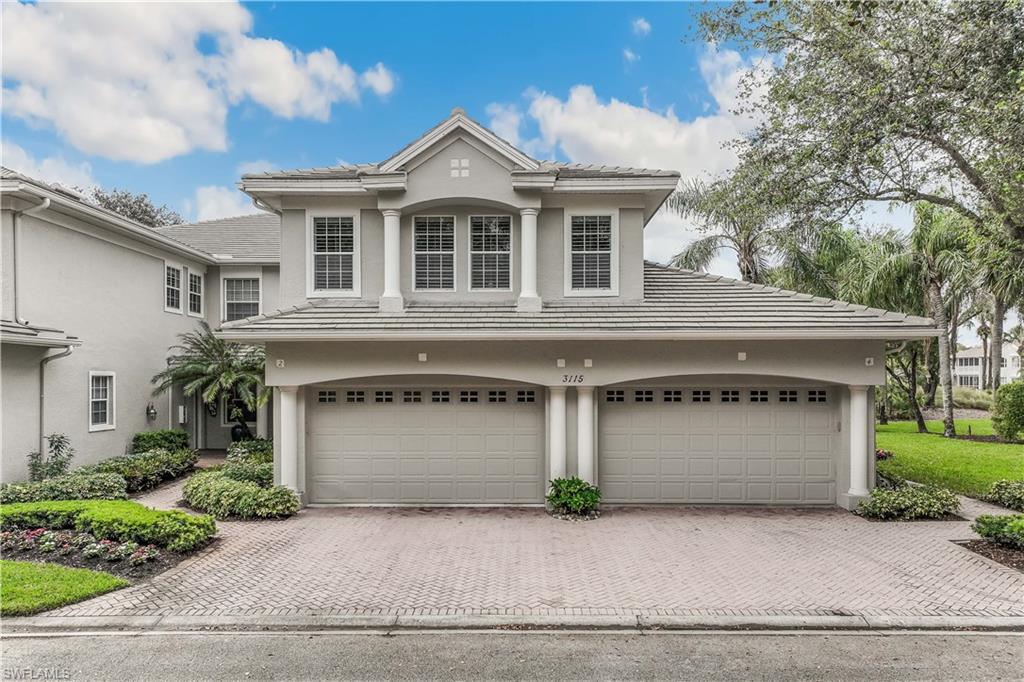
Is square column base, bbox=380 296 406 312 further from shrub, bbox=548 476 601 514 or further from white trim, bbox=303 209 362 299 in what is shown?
shrub, bbox=548 476 601 514

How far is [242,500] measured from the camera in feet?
33.1

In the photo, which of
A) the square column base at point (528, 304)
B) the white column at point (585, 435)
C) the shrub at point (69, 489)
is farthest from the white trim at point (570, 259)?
the shrub at point (69, 489)

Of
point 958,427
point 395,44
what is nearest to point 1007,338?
point 958,427

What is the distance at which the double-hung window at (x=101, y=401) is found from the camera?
13.6 m

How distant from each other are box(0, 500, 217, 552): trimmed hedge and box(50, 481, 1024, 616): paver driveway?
44 centimetres

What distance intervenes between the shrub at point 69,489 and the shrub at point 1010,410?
86.5 ft

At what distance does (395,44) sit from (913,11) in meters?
12.9

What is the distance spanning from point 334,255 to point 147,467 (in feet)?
22.3

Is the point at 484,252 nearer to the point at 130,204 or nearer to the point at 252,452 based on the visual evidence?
the point at 252,452

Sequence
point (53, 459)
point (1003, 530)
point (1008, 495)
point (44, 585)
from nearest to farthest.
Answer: point (44, 585), point (1003, 530), point (1008, 495), point (53, 459)

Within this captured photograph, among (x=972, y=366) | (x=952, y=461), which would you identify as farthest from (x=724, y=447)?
(x=972, y=366)

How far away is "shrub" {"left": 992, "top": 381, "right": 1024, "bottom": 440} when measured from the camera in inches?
731

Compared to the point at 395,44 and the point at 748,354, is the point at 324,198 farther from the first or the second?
the point at 748,354

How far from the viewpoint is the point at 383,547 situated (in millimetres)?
8539
